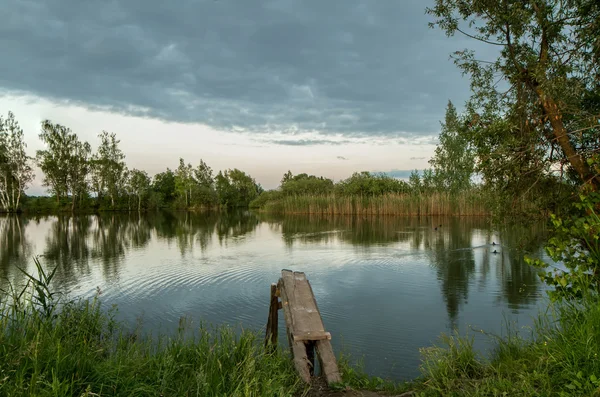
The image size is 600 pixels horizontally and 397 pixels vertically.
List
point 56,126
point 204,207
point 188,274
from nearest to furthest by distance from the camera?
point 188,274 → point 56,126 → point 204,207

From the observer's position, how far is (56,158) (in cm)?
5531

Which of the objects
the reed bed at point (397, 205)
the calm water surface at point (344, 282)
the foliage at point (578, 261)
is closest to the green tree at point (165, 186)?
the reed bed at point (397, 205)

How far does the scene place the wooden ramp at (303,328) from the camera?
4426 millimetres

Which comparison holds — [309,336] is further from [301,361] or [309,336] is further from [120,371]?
[120,371]

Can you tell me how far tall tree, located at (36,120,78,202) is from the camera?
54.2m

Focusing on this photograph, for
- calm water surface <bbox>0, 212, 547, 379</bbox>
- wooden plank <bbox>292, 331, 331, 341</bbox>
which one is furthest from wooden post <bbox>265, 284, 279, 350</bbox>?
wooden plank <bbox>292, 331, 331, 341</bbox>

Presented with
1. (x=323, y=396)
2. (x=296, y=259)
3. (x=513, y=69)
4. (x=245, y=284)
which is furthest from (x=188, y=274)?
(x=513, y=69)

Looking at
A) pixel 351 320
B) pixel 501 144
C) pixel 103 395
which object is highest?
pixel 501 144

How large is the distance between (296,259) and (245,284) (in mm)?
4238

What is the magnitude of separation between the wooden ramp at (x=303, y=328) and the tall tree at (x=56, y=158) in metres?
58.2

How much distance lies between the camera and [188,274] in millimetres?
11547

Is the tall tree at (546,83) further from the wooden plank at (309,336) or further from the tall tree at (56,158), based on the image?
the tall tree at (56,158)

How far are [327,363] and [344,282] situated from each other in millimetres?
6241

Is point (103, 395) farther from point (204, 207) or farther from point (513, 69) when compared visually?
point (204, 207)
